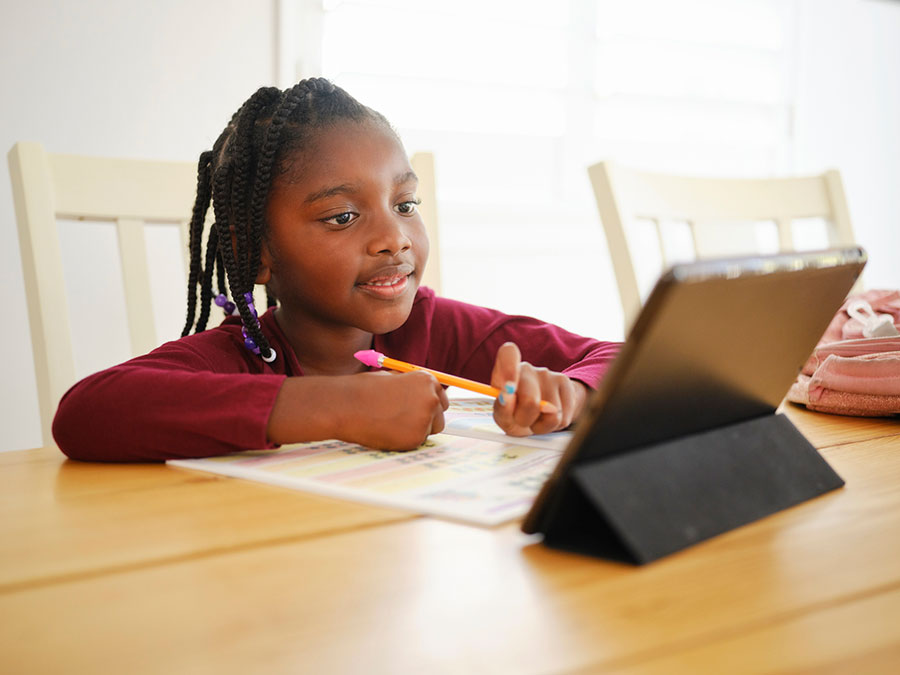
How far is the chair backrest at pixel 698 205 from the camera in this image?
1.26m

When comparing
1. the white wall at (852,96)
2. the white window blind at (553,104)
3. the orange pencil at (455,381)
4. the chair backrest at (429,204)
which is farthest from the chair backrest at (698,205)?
the white wall at (852,96)

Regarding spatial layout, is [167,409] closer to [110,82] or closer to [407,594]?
[407,594]

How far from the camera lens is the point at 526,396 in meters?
0.68

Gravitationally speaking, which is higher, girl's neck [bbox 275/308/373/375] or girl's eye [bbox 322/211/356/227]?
girl's eye [bbox 322/211/356/227]

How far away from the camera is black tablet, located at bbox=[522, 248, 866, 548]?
38 cm

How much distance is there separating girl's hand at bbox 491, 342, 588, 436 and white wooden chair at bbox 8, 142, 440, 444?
563 mm

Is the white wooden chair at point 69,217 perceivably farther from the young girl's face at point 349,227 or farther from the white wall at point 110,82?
the white wall at point 110,82

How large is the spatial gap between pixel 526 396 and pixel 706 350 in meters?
0.25

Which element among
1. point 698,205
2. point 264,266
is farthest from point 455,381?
point 698,205

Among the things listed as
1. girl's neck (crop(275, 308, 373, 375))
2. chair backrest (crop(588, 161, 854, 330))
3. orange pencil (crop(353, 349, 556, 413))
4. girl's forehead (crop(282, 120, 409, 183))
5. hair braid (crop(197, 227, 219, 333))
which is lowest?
girl's neck (crop(275, 308, 373, 375))

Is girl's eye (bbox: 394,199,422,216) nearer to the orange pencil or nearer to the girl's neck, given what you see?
the girl's neck

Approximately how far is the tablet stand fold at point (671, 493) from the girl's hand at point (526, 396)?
0.19 m

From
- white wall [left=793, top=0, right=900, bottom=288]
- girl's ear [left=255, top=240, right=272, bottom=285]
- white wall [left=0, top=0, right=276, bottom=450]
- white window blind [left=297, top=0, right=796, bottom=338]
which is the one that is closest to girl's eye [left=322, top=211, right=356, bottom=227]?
girl's ear [left=255, top=240, right=272, bottom=285]

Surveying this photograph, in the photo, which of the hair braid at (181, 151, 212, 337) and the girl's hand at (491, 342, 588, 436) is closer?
the girl's hand at (491, 342, 588, 436)
